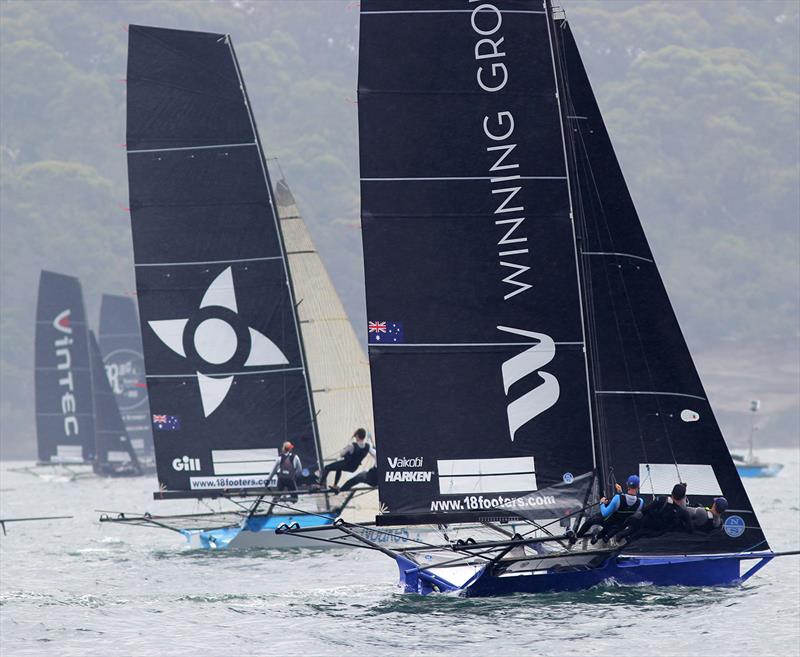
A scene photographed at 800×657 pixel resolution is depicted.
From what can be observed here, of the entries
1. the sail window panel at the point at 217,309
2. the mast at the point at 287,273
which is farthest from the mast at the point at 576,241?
the sail window panel at the point at 217,309

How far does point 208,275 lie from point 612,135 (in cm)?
11266

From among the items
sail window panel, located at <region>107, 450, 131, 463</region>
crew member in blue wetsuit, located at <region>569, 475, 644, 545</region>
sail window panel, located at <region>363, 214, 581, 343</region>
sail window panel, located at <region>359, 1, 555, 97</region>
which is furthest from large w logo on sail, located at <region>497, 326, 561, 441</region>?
sail window panel, located at <region>107, 450, 131, 463</region>

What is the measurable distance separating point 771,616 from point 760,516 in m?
19.3

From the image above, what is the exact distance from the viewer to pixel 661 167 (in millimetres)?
132750

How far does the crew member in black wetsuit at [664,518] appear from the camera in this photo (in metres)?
17.8

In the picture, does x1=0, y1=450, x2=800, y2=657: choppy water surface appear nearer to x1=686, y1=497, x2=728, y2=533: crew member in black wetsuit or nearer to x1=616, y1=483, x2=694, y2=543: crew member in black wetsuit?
x1=616, y1=483, x2=694, y2=543: crew member in black wetsuit

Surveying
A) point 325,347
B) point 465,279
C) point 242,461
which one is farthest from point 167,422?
point 465,279

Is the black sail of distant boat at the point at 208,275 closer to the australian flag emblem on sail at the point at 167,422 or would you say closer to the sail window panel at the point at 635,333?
the australian flag emblem on sail at the point at 167,422

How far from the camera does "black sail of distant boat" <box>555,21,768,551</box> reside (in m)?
18.4

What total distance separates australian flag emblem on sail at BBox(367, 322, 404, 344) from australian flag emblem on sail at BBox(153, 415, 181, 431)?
988 centimetres

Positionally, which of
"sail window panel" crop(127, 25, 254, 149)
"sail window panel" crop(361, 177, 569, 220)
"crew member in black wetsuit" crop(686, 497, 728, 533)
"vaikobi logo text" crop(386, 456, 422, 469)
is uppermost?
"sail window panel" crop(127, 25, 254, 149)

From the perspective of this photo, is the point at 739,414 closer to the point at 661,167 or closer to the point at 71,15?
the point at 661,167

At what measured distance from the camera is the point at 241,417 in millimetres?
27297

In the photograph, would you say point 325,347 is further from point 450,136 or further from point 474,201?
point 450,136
